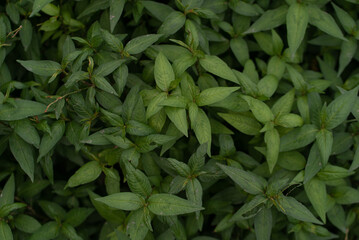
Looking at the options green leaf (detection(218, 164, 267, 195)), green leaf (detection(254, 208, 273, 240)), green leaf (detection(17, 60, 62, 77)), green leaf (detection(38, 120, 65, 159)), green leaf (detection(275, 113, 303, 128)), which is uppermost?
green leaf (detection(17, 60, 62, 77))

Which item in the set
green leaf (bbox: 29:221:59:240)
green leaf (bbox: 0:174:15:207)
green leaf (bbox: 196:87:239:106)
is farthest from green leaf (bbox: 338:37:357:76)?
green leaf (bbox: 0:174:15:207)

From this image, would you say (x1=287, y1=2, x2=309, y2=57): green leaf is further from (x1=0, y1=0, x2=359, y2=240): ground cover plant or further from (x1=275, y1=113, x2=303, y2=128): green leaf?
(x1=275, y1=113, x2=303, y2=128): green leaf

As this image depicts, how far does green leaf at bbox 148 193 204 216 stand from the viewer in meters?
2.00

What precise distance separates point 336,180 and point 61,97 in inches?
67.6

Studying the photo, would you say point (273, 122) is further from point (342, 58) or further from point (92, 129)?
point (92, 129)

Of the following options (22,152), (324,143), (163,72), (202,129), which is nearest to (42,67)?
(22,152)

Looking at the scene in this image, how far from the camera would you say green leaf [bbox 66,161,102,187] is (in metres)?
2.34

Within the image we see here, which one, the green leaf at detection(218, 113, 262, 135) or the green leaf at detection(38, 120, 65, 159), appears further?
the green leaf at detection(218, 113, 262, 135)

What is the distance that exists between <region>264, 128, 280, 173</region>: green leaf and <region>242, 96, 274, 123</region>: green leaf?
84 millimetres

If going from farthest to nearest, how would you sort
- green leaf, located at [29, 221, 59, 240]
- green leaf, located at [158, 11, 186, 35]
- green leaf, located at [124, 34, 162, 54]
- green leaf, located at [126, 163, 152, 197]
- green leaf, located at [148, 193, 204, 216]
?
green leaf, located at [29, 221, 59, 240], green leaf, located at [158, 11, 186, 35], green leaf, located at [124, 34, 162, 54], green leaf, located at [126, 163, 152, 197], green leaf, located at [148, 193, 204, 216]

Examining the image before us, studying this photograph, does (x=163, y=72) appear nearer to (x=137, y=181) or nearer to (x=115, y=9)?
(x=115, y=9)

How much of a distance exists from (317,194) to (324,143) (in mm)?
323

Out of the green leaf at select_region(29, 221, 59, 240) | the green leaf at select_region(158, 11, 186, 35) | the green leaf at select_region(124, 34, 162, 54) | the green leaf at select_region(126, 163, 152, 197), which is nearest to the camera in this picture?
the green leaf at select_region(126, 163, 152, 197)

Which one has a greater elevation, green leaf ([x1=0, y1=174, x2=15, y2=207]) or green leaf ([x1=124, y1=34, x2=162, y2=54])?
green leaf ([x1=124, y1=34, x2=162, y2=54])
